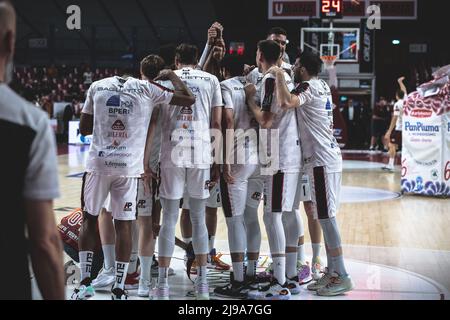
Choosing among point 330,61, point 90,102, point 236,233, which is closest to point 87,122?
point 90,102

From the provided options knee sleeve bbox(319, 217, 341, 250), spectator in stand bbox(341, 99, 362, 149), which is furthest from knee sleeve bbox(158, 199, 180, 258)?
spectator in stand bbox(341, 99, 362, 149)

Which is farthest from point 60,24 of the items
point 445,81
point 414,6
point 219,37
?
point 219,37

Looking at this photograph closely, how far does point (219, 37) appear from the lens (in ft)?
18.0

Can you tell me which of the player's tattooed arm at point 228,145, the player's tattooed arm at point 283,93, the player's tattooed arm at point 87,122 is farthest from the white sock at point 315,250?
the player's tattooed arm at point 87,122

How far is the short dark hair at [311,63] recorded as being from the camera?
5.28m

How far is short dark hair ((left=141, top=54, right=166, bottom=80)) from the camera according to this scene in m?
5.16

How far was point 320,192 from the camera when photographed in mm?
5180

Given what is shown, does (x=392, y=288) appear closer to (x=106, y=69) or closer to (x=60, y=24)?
(x=106, y=69)

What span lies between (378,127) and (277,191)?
17.5 metres

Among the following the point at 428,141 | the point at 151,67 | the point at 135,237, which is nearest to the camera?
the point at 151,67

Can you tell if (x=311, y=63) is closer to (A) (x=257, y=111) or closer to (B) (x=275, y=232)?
(A) (x=257, y=111)

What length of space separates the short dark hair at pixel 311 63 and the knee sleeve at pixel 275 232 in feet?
3.80

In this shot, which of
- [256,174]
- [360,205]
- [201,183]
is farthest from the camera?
[360,205]
